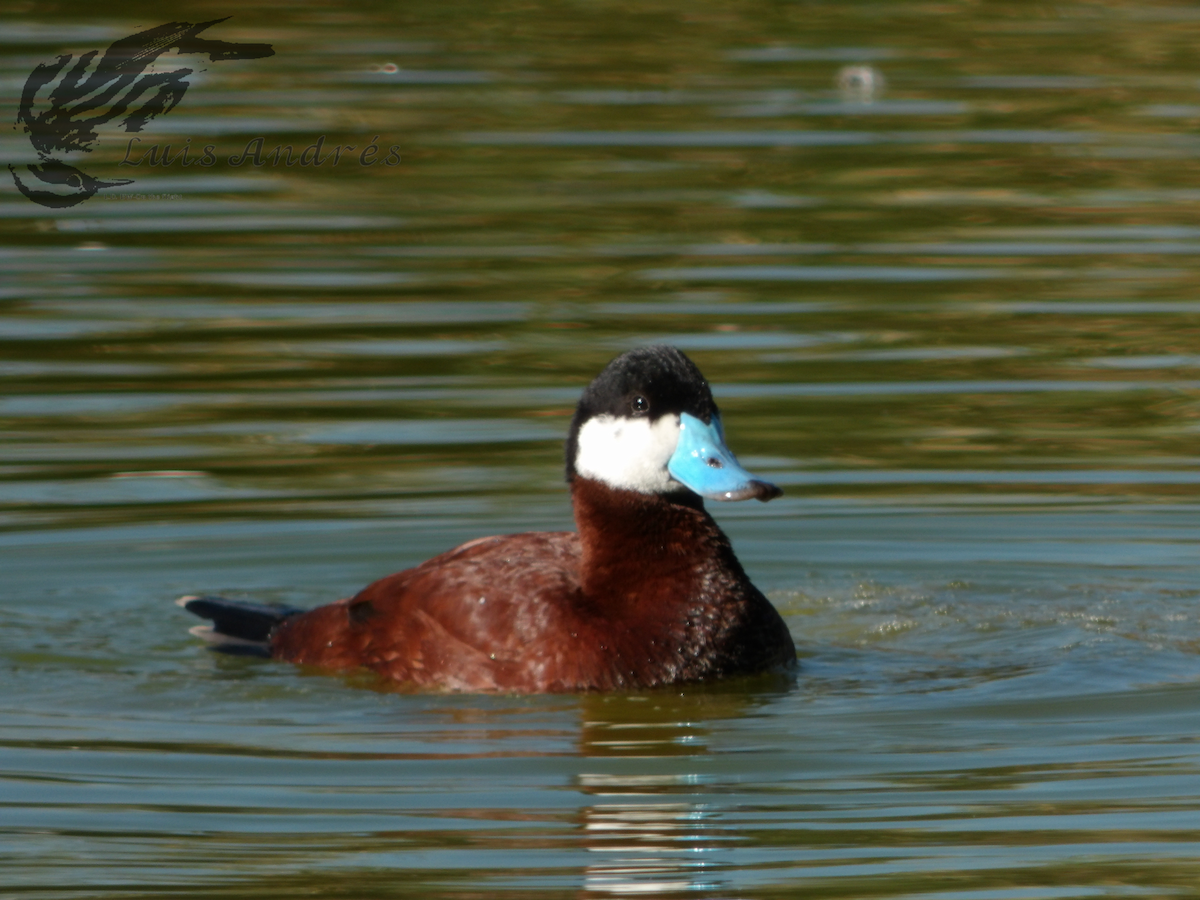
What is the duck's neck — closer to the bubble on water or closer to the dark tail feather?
the dark tail feather

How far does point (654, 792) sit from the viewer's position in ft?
21.2

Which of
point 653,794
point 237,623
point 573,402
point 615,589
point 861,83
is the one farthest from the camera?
point 861,83

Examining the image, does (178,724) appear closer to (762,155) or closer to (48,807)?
(48,807)

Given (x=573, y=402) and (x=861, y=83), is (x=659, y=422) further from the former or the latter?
(x=861, y=83)

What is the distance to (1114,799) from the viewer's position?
20.1ft

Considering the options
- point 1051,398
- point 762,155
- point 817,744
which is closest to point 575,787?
point 817,744

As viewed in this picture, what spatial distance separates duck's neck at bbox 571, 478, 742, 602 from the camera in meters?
7.53

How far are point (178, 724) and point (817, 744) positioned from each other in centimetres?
195

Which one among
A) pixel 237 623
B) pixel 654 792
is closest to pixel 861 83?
pixel 237 623

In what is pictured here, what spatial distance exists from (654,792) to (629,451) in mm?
1362

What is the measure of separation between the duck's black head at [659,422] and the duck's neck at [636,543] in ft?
0.37

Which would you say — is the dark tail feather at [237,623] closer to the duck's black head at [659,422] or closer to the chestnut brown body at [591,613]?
Result: the chestnut brown body at [591,613]

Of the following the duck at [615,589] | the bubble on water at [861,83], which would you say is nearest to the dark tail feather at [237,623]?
the duck at [615,589]

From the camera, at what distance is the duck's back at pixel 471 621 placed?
7.42 metres
